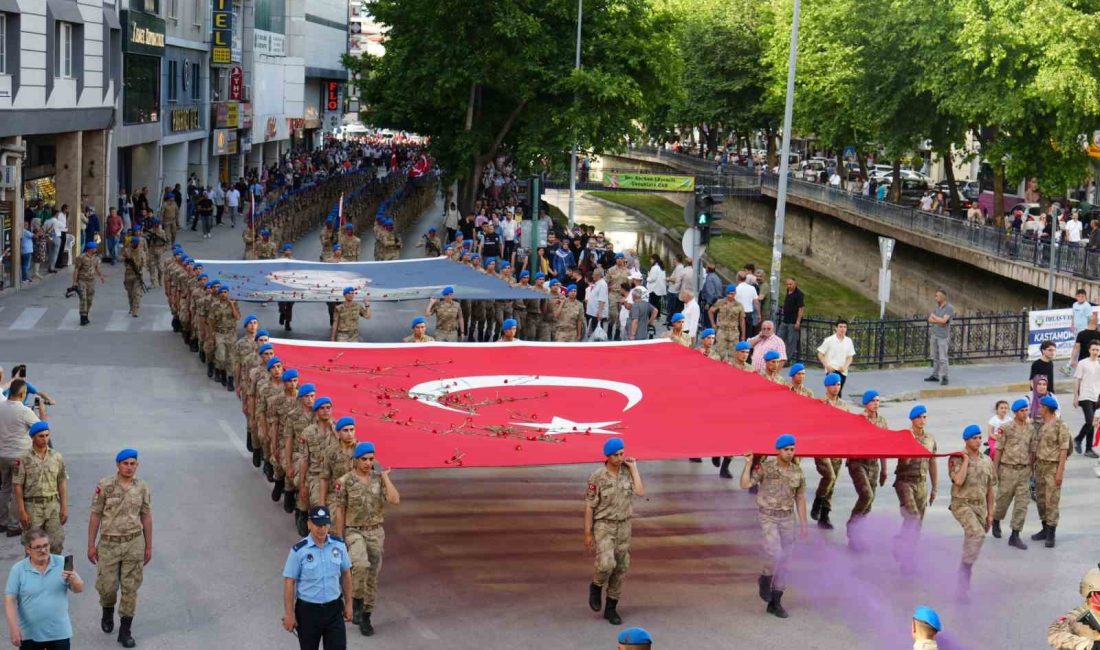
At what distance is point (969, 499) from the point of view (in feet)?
49.0

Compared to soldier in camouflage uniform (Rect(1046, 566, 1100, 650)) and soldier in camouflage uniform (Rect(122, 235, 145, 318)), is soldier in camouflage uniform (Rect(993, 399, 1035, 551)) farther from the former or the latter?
soldier in camouflage uniform (Rect(122, 235, 145, 318))

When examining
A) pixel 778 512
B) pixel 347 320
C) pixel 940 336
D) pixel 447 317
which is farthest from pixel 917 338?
pixel 778 512

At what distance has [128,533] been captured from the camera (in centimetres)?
1291

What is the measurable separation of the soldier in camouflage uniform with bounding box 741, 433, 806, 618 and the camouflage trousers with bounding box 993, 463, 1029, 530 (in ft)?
12.1

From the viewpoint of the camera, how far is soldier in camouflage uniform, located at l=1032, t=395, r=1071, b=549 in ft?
55.1

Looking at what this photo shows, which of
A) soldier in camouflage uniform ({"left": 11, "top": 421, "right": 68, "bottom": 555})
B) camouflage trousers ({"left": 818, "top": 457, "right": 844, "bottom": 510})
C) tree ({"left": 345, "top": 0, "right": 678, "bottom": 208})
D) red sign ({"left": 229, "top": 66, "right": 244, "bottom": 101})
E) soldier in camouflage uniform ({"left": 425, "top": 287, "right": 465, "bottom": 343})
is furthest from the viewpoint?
red sign ({"left": 229, "top": 66, "right": 244, "bottom": 101})

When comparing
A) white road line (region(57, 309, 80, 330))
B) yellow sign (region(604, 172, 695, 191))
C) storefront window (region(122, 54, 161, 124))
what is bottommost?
white road line (region(57, 309, 80, 330))

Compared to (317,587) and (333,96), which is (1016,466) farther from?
(333,96)

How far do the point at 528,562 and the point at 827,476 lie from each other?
148 inches

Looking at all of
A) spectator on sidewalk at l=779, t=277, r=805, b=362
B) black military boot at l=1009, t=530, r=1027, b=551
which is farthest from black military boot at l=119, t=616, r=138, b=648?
spectator on sidewalk at l=779, t=277, r=805, b=362

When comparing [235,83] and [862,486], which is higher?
[235,83]

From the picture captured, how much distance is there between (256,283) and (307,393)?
39.7 feet

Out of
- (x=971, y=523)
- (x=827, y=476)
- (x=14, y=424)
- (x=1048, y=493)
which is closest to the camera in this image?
(x=971, y=523)

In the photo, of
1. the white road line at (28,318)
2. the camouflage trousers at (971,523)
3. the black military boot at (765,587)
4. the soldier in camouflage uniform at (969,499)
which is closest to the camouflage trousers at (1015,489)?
the soldier in camouflage uniform at (969,499)
